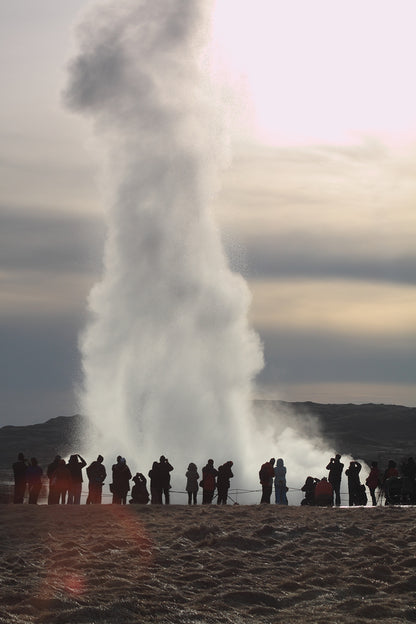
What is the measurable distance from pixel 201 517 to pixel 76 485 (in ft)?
18.6

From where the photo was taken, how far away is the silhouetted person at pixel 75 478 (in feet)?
105

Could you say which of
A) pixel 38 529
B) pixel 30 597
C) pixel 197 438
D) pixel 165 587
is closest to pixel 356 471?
pixel 38 529

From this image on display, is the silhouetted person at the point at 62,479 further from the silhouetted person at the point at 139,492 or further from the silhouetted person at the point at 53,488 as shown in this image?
the silhouetted person at the point at 139,492

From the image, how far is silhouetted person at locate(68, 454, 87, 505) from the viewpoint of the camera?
3203cm

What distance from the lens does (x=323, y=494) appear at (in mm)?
33469

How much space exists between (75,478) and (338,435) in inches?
4630

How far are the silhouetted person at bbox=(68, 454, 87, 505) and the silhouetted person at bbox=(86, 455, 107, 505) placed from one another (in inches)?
12.7

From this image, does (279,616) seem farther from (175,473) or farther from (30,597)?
(175,473)

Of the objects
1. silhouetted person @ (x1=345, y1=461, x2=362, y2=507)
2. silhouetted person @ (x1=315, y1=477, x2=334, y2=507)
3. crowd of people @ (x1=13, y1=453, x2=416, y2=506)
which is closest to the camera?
crowd of people @ (x1=13, y1=453, x2=416, y2=506)

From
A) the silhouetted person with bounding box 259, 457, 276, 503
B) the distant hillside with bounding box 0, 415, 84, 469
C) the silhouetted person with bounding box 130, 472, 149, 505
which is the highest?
the distant hillside with bounding box 0, 415, 84, 469

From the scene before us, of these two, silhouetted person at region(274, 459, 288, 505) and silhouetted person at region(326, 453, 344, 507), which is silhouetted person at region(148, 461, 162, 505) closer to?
silhouetted person at region(274, 459, 288, 505)

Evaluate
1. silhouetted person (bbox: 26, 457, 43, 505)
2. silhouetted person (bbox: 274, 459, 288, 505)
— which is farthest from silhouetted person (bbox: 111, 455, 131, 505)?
silhouetted person (bbox: 274, 459, 288, 505)

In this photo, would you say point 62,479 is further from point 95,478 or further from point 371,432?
→ point 371,432

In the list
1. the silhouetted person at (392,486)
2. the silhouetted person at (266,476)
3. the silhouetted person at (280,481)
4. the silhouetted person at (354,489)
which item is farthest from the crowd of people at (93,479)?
the silhouetted person at (392,486)
